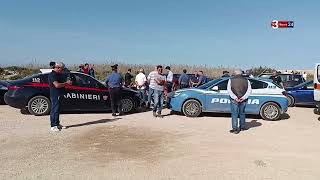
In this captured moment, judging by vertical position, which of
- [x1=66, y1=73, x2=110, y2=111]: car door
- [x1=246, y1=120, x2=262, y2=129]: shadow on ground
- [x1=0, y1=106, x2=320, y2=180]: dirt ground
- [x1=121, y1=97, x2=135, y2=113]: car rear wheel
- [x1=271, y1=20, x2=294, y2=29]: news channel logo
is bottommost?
[x1=246, y1=120, x2=262, y2=129]: shadow on ground

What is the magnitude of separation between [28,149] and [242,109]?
19.5 feet

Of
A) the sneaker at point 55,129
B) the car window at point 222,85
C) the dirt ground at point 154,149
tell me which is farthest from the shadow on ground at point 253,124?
the sneaker at point 55,129

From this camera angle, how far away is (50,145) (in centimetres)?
998

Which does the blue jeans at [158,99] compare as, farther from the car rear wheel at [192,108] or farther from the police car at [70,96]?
the police car at [70,96]

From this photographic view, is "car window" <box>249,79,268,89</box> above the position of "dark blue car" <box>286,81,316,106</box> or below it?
above

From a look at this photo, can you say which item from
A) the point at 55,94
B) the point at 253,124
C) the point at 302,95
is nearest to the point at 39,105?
the point at 55,94

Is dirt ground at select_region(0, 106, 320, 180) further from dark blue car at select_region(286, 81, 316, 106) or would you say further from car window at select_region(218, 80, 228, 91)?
dark blue car at select_region(286, 81, 316, 106)

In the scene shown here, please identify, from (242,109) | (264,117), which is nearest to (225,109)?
(264,117)

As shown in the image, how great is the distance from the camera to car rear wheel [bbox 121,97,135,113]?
16.6 m

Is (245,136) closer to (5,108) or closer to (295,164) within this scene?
(295,164)

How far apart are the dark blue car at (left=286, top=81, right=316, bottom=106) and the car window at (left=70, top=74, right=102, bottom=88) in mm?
9400

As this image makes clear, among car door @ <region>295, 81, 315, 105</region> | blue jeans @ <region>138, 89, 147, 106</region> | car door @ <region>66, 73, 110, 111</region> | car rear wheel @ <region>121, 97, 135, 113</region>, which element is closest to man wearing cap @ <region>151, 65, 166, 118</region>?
car rear wheel @ <region>121, 97, 135, 113</region>

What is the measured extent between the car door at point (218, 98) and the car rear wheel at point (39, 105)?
534cm

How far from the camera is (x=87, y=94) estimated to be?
15.9 meters
